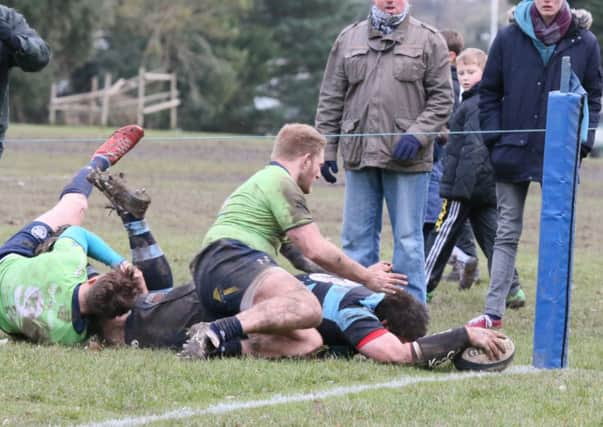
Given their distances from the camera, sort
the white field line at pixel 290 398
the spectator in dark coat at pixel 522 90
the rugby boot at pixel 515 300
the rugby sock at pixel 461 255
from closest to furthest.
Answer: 1. the white field line at pixel 290 398
2. the spectator in dark coat at pixel 522 90
3. the rugby boot at pixel 515 300
4. the rugby sock at pixel 461 255

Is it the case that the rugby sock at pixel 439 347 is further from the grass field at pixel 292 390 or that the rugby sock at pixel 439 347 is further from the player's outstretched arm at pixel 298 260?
the player's outstretched arm at pixel 298 260

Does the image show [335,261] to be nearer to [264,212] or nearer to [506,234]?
[264,212]

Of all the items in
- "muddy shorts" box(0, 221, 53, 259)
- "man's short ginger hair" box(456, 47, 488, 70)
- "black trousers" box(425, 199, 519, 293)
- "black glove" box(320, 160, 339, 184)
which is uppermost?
"man's short ginger hair" box(456, 47, 488, 70)

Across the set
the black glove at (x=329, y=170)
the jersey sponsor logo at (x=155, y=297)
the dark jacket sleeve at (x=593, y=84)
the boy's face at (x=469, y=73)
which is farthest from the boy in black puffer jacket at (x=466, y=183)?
the jersey sponsor logo at (x=155, y=297)

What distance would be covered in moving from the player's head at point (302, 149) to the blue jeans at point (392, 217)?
139 centimetres

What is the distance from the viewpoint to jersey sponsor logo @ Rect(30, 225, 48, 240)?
7719 millimetres

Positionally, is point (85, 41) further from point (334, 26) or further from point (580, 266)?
point (580, 266)

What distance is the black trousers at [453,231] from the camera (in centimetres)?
970

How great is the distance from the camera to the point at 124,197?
7.91m

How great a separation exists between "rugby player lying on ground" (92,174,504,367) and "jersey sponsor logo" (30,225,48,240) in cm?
87

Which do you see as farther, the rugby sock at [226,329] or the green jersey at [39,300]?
the green jersey at [39,300]

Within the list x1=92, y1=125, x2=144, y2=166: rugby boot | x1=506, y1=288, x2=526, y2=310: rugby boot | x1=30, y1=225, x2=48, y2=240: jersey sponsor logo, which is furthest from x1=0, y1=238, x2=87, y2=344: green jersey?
x1=506, y1=288, x2=526, y2=310: rugby boot

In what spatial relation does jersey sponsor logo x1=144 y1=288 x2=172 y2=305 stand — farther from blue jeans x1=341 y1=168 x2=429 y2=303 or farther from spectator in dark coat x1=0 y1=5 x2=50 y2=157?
blue jeans x1=341 y1=168 x2=429 y2=303

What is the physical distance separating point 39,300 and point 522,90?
3.23 m
